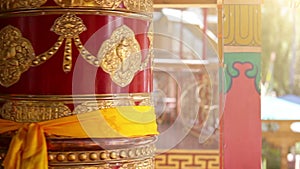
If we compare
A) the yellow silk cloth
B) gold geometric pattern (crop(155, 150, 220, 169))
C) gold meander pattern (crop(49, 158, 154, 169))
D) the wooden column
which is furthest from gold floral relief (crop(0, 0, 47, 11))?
gold geometric pattern (crop(155, 150, 220, 169))

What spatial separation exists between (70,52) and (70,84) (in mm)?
Result: 97

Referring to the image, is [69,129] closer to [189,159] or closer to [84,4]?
[84,4]

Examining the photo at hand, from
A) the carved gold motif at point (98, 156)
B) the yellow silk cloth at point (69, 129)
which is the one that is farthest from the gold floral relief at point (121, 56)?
the carved gold motif at point (98, 156)

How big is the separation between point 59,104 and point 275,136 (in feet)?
11.1

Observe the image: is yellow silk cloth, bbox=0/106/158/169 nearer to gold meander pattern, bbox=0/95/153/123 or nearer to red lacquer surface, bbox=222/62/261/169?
gold meander pattern, bbox=0/95/153/123

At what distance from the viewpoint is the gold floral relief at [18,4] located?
1443mm

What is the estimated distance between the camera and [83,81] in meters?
1.43

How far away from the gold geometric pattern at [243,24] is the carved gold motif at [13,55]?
5.85ft

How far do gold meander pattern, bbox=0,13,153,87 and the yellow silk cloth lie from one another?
4.5 inches

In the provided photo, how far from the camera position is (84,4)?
56.9 inches

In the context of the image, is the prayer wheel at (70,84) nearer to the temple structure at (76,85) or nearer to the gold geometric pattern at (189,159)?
the temple structure at (76,85)

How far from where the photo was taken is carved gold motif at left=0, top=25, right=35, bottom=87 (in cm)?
145

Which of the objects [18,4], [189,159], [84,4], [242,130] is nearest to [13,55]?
[18,4]

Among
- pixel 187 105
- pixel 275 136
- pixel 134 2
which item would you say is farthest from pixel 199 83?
pixel 134 2
